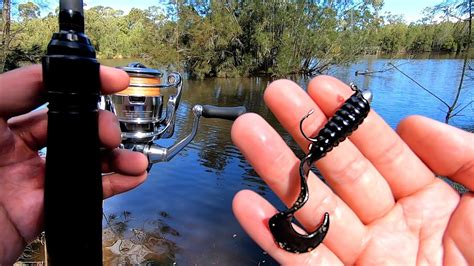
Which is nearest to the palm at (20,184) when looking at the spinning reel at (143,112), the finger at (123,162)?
the finger at (123,162)

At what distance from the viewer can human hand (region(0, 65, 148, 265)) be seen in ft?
3.77

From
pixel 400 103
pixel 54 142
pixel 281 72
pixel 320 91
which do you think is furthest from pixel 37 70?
pixel 281 72

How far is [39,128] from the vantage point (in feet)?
4.41

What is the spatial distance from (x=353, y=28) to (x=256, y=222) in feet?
107

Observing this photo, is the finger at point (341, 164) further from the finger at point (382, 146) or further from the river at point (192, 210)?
the river at point (192, 210)

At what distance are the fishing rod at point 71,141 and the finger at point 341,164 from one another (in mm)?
691

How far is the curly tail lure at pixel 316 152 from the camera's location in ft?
4.01

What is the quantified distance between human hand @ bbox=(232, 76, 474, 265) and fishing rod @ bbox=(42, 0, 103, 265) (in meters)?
0.54

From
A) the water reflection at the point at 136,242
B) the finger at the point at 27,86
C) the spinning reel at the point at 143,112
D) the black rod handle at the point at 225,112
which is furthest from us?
the water reflection at the point at 136,242

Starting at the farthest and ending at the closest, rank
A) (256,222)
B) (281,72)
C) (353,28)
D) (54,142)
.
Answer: (353,28) → (281,72) → (256,222) → (54,142)

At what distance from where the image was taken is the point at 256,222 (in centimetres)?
129

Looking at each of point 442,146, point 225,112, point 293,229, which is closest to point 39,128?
point 225,112

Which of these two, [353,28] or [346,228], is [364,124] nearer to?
[346,228]

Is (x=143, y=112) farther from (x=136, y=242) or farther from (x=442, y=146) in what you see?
(x=136, y=242)
